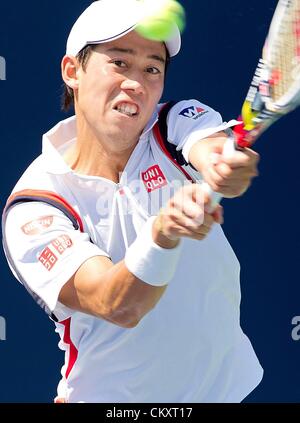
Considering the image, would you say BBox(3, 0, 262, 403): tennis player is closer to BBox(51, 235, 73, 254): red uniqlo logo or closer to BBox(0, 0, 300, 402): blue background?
BBox(51, 235, 73, 254): red uniqlo logo

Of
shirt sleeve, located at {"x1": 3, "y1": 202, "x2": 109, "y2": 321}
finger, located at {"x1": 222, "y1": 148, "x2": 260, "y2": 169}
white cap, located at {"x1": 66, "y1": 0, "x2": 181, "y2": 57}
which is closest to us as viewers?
A: finger, located at {"x1": 222, "y1": 148, "x2": 260, "y2": 169}

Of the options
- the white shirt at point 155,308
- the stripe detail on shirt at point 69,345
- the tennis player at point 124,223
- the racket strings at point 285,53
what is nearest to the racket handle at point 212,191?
the racket strings at point 285,53

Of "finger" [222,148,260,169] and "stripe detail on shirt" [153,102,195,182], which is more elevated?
"finger" [222,148,260,169]

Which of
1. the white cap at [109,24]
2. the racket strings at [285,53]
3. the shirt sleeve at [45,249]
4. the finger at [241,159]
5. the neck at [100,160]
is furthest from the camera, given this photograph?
the neck at [100,160]

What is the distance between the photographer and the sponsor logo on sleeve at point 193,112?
118 inches

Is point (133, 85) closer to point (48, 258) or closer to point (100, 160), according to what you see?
point (100, 160)

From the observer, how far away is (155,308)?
2949 mm

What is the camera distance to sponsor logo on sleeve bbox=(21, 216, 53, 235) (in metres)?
2.82

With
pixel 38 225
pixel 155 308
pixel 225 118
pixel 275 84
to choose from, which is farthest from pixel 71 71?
pixel 225 118

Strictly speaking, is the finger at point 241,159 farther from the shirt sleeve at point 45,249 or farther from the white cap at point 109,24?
the white cap at point 109,24

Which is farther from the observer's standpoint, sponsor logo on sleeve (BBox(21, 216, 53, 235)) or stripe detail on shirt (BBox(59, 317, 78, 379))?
stripe detail on shirt (BBox(59, 317, 78, 379))

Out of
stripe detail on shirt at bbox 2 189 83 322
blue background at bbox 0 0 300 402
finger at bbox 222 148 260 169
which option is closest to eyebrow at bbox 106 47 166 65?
stripe detail on shirt at bbox 2 189 83 322

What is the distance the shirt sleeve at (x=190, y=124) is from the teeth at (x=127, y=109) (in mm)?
123

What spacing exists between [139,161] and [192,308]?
383 mm
